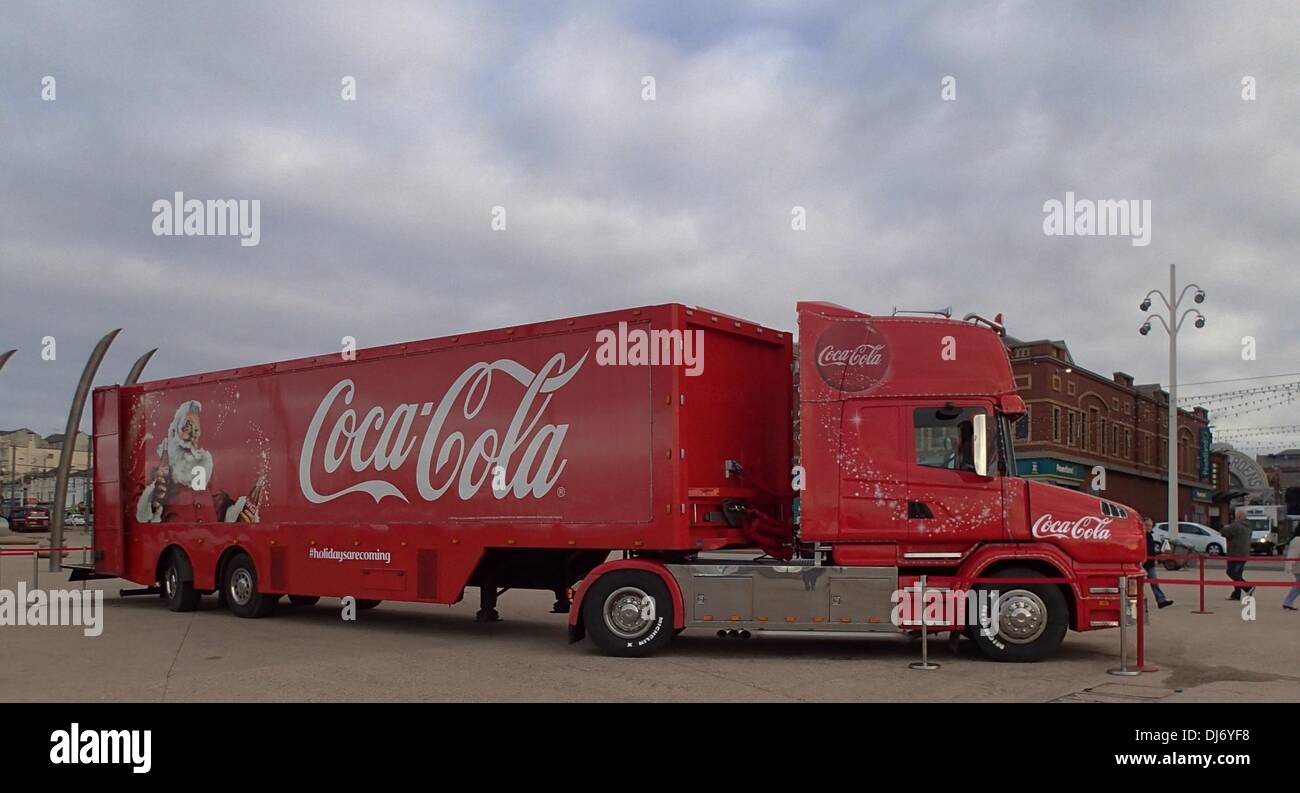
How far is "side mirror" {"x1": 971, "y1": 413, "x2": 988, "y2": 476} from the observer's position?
10609mm

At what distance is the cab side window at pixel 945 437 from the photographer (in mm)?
10727

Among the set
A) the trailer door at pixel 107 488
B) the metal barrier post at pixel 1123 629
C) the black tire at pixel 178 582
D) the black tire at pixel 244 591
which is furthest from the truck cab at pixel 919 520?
the trailer door at pixel 107 488

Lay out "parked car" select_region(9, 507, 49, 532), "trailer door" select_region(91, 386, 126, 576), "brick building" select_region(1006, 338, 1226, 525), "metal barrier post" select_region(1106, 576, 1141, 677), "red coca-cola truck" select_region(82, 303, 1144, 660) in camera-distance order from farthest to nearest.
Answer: "parked car" select_region(9, 507, 49, 532) → "brick building" select_region(1006, 338, 1226, 525) → "trailer door" select_region(91, 386, 126, 576) → "red coca-cola truck" select_region(82, 303, 1144, 660) → "metal barrier post" select_region(1106, 576, 1141, 677)

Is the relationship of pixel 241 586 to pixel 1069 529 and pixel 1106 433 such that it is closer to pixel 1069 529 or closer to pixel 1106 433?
pixel 1069 529

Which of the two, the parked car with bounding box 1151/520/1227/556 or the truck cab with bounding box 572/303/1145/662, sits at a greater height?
the truck cab with bounding box 572/303/1145/662

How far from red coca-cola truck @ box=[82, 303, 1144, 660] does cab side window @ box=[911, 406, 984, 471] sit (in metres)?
0.02

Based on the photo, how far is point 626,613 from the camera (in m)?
11.3

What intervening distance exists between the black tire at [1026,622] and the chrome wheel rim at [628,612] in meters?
3.43

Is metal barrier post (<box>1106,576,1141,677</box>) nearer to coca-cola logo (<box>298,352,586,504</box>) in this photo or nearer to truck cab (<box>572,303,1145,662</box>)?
truck cab (<box>572,303,1145,662</box>)

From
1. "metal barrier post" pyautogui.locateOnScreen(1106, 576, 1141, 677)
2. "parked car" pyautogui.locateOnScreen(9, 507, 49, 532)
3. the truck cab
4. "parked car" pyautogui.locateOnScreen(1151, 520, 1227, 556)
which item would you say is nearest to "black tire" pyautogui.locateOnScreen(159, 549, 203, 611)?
the truck cab

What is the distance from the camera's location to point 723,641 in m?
12.9
